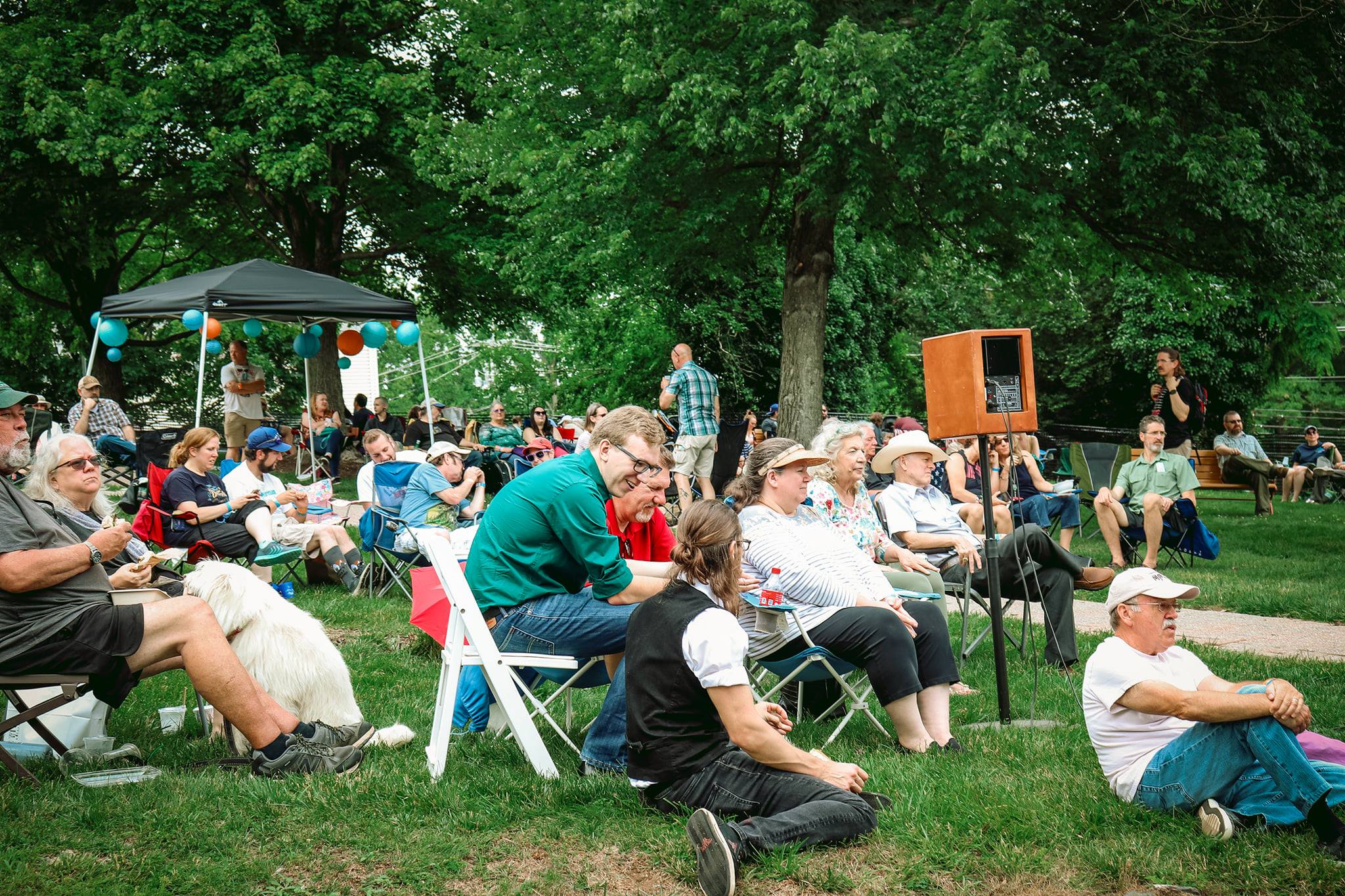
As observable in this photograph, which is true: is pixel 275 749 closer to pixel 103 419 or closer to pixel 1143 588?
pixel 1143 588

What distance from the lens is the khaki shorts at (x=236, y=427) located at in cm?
1478

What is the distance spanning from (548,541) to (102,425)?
38.8 feet

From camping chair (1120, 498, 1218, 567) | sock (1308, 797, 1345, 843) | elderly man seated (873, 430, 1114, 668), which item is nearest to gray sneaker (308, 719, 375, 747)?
elderly man seated (873, 430, 1114, 668)

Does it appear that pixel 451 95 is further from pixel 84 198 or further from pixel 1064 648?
pixel 1064 648

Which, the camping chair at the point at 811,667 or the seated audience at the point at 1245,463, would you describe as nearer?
the camping chair at the point at 811,667

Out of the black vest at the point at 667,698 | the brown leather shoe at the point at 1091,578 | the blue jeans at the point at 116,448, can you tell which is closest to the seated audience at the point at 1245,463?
the brown leather shoe at the point at 1091,578

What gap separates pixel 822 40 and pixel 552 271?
5.66m

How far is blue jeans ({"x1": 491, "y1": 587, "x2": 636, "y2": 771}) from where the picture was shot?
4.23 m

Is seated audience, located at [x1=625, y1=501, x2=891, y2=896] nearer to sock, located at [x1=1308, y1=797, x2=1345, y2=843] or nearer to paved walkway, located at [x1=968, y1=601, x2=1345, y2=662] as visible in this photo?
sock, located at [x1=1308, y1=797, x2=1345, y2=843]

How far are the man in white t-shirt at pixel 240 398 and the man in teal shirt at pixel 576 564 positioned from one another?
11.2 meters

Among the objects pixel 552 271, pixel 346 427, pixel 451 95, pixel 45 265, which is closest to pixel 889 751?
pixel 552 271

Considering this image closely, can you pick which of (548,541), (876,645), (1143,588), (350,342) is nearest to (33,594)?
(548,541)

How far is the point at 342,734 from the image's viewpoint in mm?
4523

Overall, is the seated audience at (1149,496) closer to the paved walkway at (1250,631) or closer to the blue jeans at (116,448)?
the paved walkway at (1250,631)
